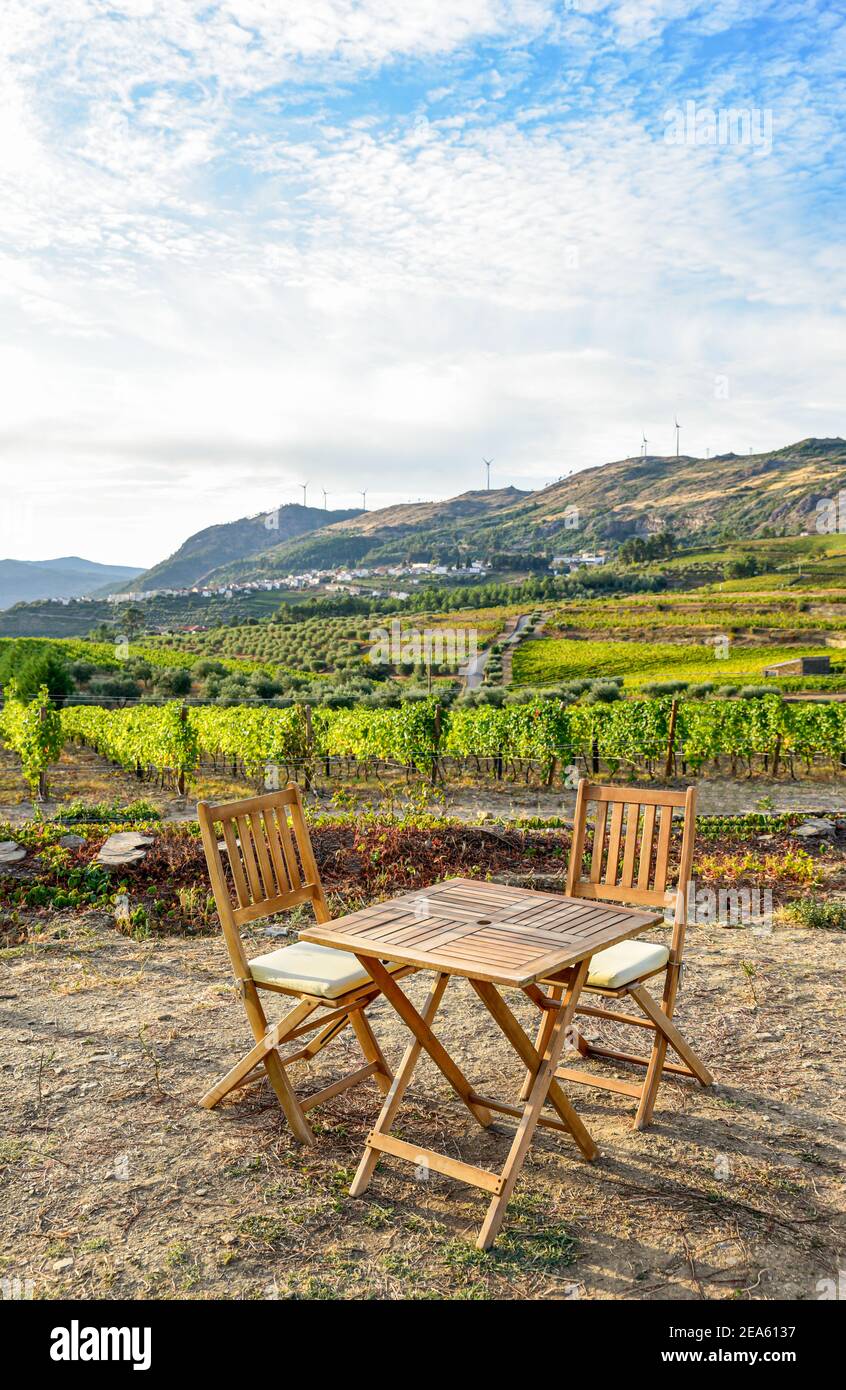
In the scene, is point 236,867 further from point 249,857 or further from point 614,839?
point 614,839

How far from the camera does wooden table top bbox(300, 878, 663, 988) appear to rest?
288cm

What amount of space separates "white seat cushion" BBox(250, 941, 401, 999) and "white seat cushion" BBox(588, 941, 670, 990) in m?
0.73

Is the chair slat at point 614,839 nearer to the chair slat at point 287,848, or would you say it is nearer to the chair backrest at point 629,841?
the chair backrest at point 629,841

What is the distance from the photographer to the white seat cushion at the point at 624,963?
337 centimetres

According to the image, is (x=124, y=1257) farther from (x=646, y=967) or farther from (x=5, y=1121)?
(x=646, y=967)

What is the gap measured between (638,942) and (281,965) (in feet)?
4.56

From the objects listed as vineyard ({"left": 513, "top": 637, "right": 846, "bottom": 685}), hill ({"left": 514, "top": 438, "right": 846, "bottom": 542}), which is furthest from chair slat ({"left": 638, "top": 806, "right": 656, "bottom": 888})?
hill ({"left": 514, "top": 438, "right": 846, "bottom": 542})

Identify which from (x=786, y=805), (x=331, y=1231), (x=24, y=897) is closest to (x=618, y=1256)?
(x=331, y=1231)

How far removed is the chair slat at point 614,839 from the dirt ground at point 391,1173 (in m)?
0.88

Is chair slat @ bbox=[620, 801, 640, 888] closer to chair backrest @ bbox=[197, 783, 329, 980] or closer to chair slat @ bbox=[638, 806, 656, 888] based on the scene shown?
chair slat @ bbox=[638, 806, 656, 888]

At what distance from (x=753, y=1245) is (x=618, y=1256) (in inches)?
15.9

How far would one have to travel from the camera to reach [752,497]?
139 m

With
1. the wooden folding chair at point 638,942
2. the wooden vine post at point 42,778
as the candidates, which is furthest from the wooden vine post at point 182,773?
the wooden folding chair at point 638,942

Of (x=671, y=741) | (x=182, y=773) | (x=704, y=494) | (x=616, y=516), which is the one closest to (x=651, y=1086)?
(x=671, y=741)
